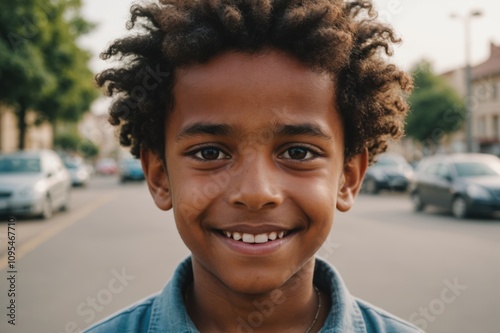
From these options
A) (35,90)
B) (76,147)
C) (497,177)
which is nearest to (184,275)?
(497,177)

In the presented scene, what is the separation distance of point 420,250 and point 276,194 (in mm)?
7303

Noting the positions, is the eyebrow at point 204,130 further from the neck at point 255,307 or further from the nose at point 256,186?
the neck at point 255,307

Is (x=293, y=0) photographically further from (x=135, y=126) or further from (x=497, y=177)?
(x=497, y=177)

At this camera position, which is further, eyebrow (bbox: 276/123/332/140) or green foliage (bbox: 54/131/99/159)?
green foliage (bbox: 54/131/99/159)

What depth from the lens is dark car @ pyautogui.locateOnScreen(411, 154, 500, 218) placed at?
38.7 ft

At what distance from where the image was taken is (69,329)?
467 centimetres

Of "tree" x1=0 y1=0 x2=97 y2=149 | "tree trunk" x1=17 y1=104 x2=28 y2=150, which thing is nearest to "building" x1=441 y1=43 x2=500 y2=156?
"tree" x1=0 y1=0 x2=97 y2=149

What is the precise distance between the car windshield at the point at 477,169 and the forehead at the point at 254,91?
12.0 metres

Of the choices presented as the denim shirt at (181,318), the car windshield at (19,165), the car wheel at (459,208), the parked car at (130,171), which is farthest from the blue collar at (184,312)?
the parked car at (130,171)

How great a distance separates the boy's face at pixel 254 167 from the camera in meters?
1.71

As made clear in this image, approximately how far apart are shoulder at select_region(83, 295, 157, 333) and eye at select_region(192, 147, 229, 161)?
1.82 ft

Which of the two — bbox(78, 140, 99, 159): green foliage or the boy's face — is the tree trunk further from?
bbox(78, 140, 99, 159): green foliage

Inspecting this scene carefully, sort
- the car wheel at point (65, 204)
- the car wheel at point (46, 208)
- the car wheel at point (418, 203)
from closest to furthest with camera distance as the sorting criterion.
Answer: the car wheel at point (46, 208), the car wheel at point (418, 203), the car wheel at point (65, 204)

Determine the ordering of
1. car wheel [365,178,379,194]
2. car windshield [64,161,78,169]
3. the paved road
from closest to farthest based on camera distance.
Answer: the paved road
car wheel [365,178,379,194]
car windshield [64,161,78,169]
